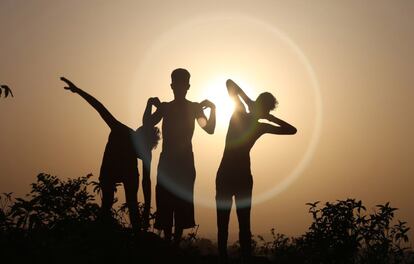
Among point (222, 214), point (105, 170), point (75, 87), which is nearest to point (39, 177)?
point (105, 170)

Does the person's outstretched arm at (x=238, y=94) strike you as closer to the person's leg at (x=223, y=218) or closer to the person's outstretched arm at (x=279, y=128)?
the person's outstretched arm at (x=279, y=128)

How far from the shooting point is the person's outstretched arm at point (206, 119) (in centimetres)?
981

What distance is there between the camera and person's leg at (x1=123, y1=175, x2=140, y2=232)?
9.57 meters

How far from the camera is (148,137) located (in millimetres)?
9344

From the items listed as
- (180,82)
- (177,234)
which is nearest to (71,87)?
(180,82)

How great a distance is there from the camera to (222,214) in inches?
384

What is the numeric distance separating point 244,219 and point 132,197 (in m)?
2.21

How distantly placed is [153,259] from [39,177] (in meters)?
4.44

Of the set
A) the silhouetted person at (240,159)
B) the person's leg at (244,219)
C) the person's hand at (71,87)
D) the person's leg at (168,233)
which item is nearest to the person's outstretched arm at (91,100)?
the person's hand at (71,87)

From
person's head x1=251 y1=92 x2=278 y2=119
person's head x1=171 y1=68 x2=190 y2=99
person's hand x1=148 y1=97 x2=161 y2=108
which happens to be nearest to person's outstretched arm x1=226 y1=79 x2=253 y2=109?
person's head x1=251 y1=92 x2=278 y2=119

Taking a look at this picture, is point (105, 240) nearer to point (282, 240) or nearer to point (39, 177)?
point (39, 177)

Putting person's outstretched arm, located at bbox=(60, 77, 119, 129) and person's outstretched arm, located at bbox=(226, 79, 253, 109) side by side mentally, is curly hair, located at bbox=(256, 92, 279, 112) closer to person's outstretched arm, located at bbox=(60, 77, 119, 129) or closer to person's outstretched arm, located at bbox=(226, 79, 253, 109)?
person's outstretched arm, located at bbox=(226, 79, 253, 109)

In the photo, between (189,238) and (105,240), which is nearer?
(105,240)

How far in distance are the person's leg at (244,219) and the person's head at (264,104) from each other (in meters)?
1.55
